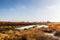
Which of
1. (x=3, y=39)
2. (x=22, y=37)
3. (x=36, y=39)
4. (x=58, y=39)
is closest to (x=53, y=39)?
(x=58, y=39)

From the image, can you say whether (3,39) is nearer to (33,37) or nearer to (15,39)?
(15,39)

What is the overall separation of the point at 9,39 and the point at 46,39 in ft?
8.94

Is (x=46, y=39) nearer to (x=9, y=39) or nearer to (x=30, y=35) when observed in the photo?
(x=30, y=35)

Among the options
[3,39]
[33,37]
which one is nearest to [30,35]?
[33,37]

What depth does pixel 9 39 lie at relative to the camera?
560 inches

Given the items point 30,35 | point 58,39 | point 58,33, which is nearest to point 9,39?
point 30,35

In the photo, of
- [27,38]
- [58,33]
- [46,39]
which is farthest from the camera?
[58,33]

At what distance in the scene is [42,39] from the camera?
13.7 m

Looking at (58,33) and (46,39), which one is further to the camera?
(58,33)

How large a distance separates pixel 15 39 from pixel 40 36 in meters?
1.77

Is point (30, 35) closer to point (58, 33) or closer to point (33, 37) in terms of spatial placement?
point (33, 37)

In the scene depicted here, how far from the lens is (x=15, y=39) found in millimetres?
13594

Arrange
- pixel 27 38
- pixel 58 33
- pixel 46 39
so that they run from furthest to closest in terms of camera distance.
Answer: pixel 58 33, pixel 46 39, pixel 27 38

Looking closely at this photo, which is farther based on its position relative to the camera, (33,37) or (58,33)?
(58,33)
